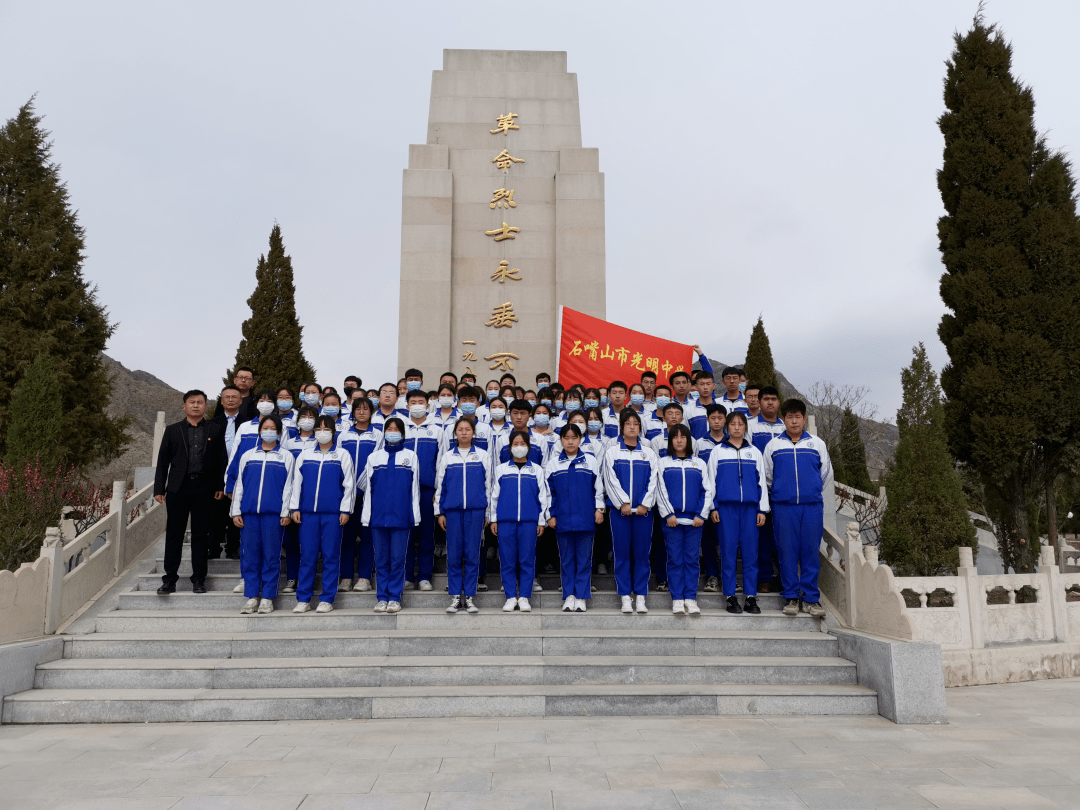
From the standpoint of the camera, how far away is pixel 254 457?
624cm

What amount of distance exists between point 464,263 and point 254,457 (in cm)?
760

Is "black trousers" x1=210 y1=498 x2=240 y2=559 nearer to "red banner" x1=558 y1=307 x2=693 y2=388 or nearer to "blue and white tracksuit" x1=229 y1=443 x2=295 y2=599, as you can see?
"blue and white tracksuit" x1=229 y1=443 x2=295 y2=599

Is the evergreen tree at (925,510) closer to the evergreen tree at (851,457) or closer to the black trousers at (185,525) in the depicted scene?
the black trousers at (185,525)

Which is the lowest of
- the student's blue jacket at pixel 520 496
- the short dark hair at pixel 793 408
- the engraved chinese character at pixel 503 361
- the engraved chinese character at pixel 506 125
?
the student's blue jacket at pixel 520 496

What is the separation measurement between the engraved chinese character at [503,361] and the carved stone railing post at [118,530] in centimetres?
678

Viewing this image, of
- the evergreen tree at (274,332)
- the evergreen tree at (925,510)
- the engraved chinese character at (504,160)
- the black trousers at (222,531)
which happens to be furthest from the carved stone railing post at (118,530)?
the evergreen tree at (274,332)

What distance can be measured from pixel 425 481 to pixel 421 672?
1.93m

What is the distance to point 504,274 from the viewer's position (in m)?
13.1

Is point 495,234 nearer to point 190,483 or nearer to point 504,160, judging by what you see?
point 504,160

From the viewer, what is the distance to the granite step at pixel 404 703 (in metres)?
4.97

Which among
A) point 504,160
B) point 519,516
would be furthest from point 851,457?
point 519,516

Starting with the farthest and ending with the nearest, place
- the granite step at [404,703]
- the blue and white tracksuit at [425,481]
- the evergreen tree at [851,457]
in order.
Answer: the evergreen tree at [851,457] → the blue and white tracksuit at [425,481] → the granite step at [404,703]

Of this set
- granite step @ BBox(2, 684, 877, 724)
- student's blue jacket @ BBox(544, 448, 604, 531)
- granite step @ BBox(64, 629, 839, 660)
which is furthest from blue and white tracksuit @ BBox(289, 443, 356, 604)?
student's blue jacket @ BBox(544, 448, 604, 531)

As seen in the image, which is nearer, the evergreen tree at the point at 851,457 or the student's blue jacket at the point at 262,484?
the student's blue jacket at the point at 262,484
